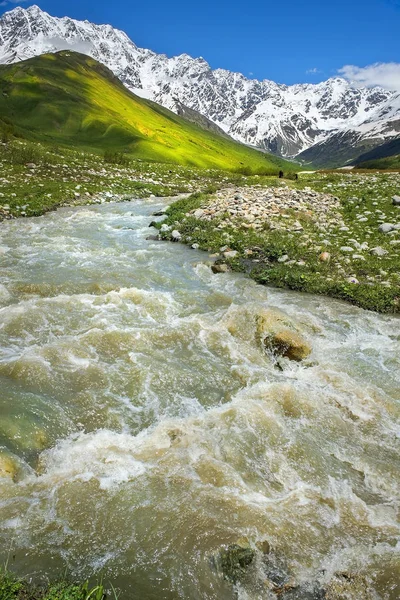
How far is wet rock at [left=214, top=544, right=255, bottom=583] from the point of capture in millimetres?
4988

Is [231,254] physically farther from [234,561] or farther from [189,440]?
[234,561]

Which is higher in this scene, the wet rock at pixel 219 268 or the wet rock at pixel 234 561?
the wet rock at pixel 219 268

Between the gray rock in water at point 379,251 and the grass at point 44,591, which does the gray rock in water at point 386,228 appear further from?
the grass at point 44,591

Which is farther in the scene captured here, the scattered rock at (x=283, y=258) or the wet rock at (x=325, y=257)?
the scattered rock at (x=283, y=258)

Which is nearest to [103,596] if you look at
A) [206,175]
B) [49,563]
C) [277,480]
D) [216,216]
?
[49,563]

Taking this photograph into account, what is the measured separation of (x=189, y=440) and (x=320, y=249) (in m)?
14.0

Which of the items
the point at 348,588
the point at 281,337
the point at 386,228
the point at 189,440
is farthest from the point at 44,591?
the point at 386,228

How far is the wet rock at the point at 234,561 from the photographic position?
4988mm

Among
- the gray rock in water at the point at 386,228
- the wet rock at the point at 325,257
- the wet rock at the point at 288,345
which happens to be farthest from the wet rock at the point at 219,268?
the gray rock in water at the point at 386,228

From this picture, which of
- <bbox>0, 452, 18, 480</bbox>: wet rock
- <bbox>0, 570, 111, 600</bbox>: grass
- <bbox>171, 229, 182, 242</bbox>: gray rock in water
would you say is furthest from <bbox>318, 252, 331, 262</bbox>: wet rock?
<bbox>0, 570, 111, 600</bbox>: grass

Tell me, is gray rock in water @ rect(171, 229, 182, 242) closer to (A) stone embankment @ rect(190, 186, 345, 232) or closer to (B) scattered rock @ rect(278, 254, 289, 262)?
(A) stone embankment @ rect(190, 186, 345, 232)

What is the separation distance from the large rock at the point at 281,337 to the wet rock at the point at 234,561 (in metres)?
5.79

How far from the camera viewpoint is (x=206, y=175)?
65.5 meters

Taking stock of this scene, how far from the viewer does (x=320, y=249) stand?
18.7 meters
